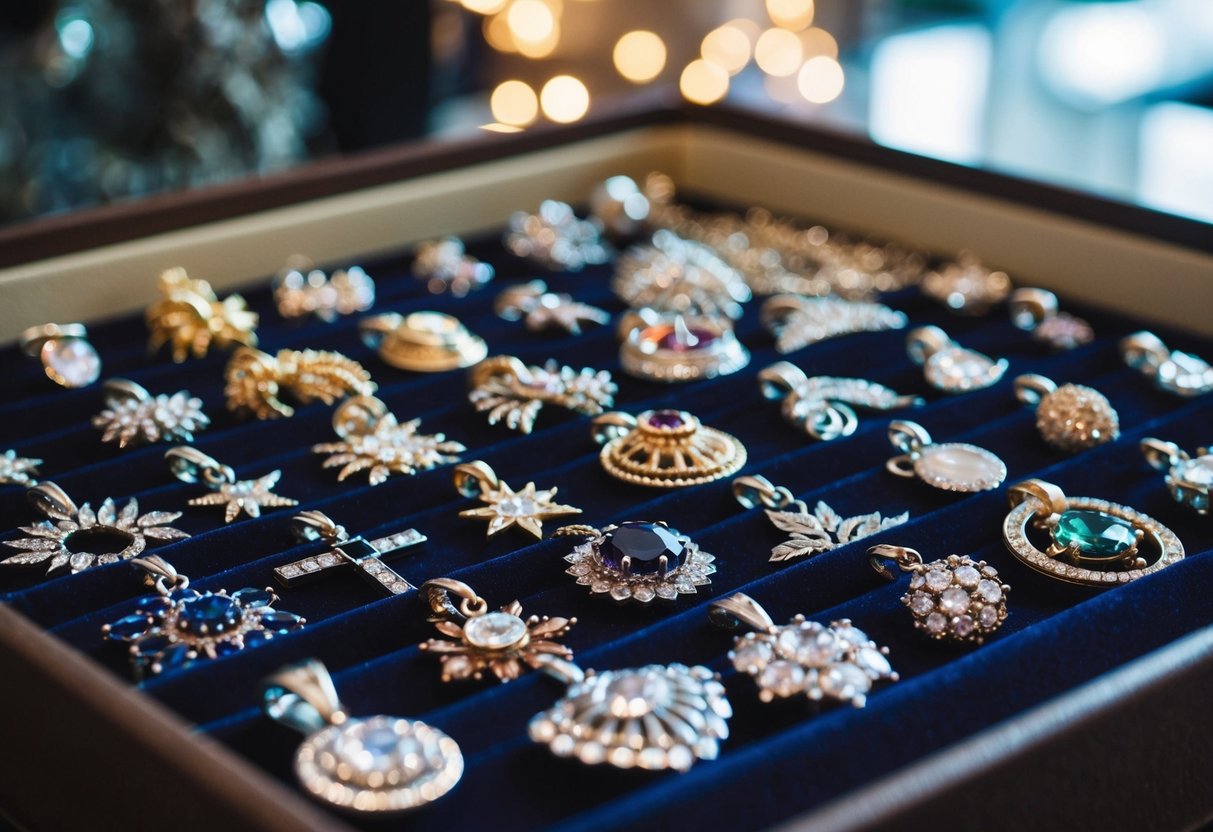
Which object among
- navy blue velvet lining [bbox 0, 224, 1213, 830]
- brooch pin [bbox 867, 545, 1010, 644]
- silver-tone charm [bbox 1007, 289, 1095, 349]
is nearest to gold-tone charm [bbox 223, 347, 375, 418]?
navy blue velvet lining [bbox 0, 224, 1213, 830]

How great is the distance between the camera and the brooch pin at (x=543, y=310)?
5.73 feet

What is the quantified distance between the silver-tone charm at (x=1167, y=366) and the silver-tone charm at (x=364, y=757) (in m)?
0.97

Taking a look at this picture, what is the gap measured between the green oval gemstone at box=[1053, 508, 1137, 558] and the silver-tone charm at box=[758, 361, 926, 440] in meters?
0.30

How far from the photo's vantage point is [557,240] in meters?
1.98

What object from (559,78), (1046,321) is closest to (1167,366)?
(1046,321)

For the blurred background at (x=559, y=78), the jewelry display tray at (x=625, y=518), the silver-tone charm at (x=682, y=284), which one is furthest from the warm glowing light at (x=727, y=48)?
the silver-tone charm at (x=682, y=284)

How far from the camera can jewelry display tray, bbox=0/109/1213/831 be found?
883 millimetres

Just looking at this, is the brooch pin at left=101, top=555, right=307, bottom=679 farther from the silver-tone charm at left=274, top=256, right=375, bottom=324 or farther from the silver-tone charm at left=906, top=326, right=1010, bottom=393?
the silver-tone charm at left=906, top=326, right=1010, bottom=393

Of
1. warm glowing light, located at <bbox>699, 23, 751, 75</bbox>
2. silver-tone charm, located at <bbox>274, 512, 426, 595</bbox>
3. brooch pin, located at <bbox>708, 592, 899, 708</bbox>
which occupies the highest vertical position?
brooch pin, located at <bbox>708, 592, 899, 708</bbox>

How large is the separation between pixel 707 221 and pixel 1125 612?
1166 millimetres

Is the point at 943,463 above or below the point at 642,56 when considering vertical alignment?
above

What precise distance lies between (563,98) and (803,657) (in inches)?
138

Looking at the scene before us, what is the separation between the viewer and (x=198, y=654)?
3.54ft

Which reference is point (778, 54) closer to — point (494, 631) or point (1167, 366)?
point (1167, 366)
